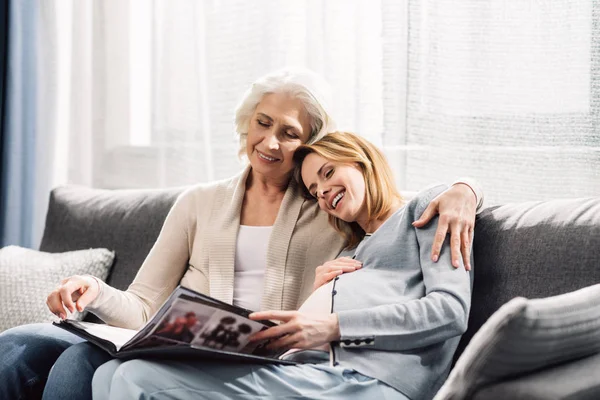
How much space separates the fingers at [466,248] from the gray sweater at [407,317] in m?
0.02

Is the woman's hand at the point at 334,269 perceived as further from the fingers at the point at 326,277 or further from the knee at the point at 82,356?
the knee at the point at 82,356

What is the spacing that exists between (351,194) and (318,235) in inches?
9.2

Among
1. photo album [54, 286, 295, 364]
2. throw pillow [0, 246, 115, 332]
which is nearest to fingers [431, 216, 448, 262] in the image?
photo album [54, 286, 295, 364]

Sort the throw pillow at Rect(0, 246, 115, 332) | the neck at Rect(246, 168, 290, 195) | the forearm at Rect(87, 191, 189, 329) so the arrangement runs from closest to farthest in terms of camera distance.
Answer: the forearm at Rect(87, 191, 189, 329) < the neck at Rect(246, 168, 290, 195) < the throw pillow at Rect(0, 246, 115, 332)

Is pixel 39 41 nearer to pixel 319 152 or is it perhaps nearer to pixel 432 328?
pixel 319 152

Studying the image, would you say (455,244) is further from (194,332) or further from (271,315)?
(194,332)

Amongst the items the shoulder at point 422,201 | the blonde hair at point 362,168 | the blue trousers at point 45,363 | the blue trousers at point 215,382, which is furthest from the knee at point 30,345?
the shoulder at point 422,201

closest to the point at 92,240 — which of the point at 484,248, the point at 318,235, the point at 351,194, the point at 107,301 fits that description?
the point at 107,301

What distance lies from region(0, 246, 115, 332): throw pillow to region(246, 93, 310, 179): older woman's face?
698mm

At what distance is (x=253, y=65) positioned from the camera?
275 centimetres

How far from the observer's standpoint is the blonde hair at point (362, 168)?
1817 millimetres

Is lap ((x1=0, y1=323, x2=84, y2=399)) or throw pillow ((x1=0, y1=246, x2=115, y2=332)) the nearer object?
lap ((x1=0, y1=323, x2=84, y2=399))

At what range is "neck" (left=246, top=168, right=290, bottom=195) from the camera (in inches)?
81.0

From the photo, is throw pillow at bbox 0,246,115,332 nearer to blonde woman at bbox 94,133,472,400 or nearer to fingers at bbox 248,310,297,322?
blonde woman at bbox 94,133,472,400
